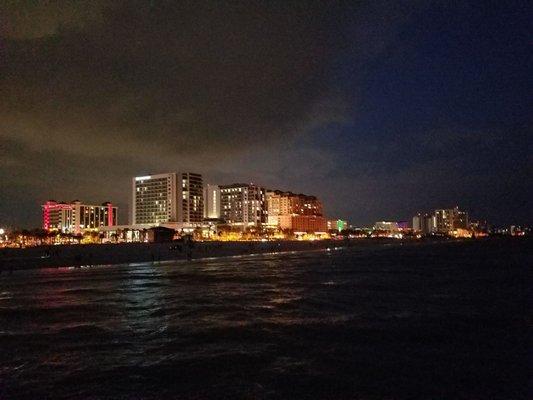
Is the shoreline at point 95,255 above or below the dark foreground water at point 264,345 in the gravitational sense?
above

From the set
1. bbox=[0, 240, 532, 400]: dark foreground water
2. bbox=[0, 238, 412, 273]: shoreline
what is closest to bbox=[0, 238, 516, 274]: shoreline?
bbox=[0, 238, 412, 273]: shoreline

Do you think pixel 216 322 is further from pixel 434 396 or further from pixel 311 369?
pixel 434 396

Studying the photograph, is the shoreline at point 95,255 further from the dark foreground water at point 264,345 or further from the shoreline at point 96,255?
the dark foreground water at point 264,345

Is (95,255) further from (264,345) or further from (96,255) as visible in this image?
(264,345)

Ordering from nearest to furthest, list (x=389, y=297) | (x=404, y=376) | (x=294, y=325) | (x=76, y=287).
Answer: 1. (x=404, y=376)
2. (x=294, y=325)
3. (x=389, y=297)
4. (x=76, y=287)

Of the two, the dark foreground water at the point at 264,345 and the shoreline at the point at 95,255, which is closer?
the dark foreground water at the point at 264,345

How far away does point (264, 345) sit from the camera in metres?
16.1

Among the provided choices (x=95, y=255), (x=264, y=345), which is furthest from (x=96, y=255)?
(x=264, y=345)

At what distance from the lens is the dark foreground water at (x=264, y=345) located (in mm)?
11734

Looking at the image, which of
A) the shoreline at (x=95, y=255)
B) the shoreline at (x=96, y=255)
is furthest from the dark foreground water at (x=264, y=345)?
the shoreline at (x=96, y=255)

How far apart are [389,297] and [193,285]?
599 inches

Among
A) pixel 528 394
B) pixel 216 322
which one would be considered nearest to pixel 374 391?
pixel 528 394

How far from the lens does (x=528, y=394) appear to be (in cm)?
1139

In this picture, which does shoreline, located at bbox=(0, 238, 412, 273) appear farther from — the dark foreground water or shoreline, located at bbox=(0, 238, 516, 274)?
the dark foreground water
